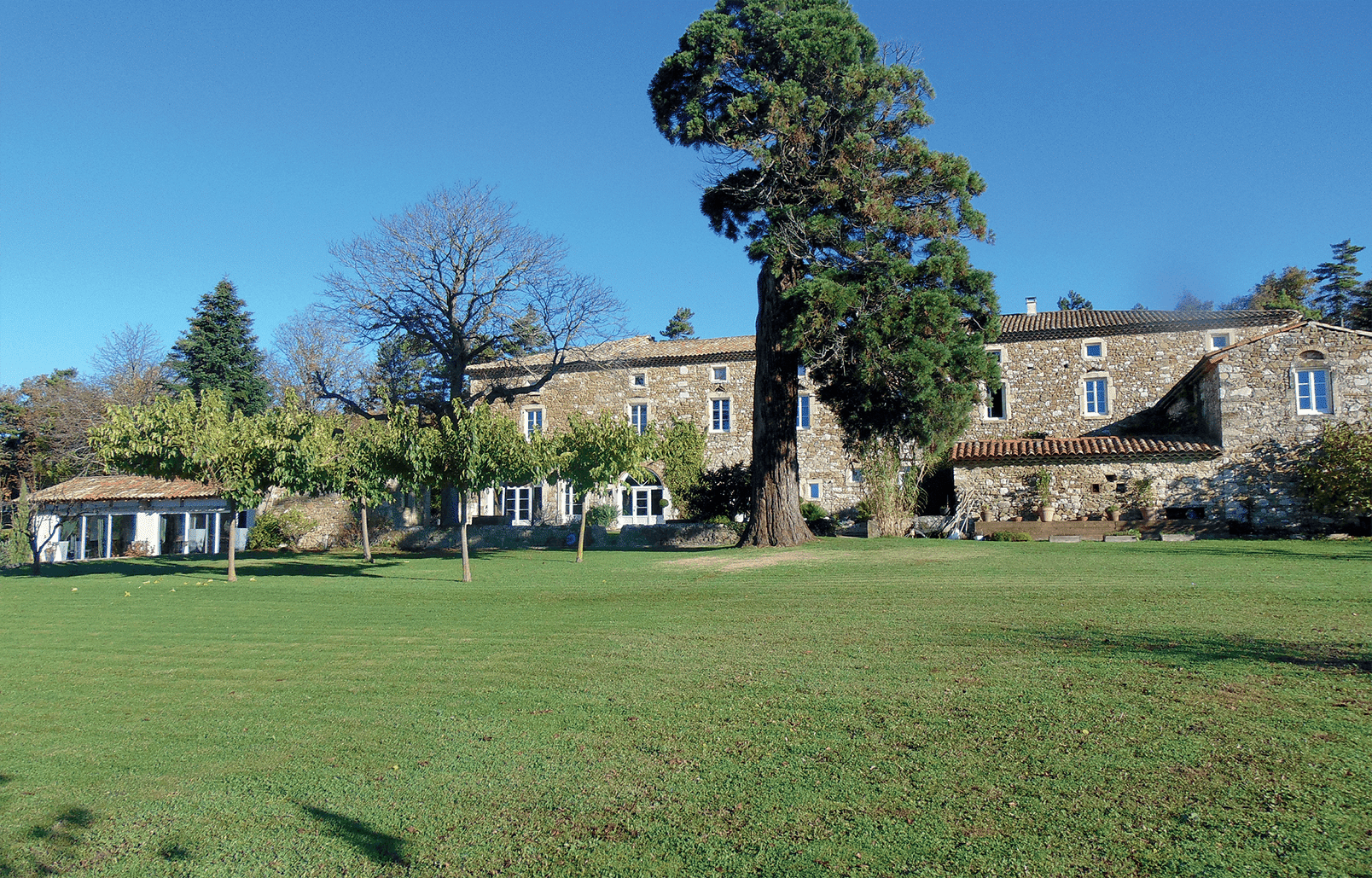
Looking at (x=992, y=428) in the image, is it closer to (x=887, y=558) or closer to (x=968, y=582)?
(x=887, y=558)

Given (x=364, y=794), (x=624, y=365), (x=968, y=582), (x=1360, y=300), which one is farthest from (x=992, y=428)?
(x=364, y=794)

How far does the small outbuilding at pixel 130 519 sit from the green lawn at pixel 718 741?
24.2m

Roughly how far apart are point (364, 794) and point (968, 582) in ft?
33.4

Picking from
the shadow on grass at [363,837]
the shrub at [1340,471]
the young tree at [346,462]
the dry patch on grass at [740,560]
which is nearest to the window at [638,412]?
the dry patch on grass at [740,560]

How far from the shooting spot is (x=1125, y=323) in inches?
1283

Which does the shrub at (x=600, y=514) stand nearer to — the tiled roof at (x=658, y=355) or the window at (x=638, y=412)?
the tiled roof at (x=658, y=355)

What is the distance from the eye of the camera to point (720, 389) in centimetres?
3734

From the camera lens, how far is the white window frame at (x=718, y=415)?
1464 inches

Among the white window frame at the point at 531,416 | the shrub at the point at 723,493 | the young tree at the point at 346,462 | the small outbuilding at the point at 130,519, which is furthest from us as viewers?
the white window frame at the point at 531,416

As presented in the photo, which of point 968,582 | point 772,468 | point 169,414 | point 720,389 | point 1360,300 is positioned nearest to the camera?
point 968,582

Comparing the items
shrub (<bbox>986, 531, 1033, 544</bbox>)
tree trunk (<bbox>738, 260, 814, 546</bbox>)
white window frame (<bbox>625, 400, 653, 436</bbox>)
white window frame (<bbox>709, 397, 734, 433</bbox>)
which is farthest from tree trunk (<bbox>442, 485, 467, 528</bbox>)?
shrub (<bbox>986, 531, 1033, 544</bbox>)

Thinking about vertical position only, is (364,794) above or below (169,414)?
below

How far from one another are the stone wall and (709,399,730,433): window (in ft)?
33.5

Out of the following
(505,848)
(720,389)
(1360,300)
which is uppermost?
(1360,300)
